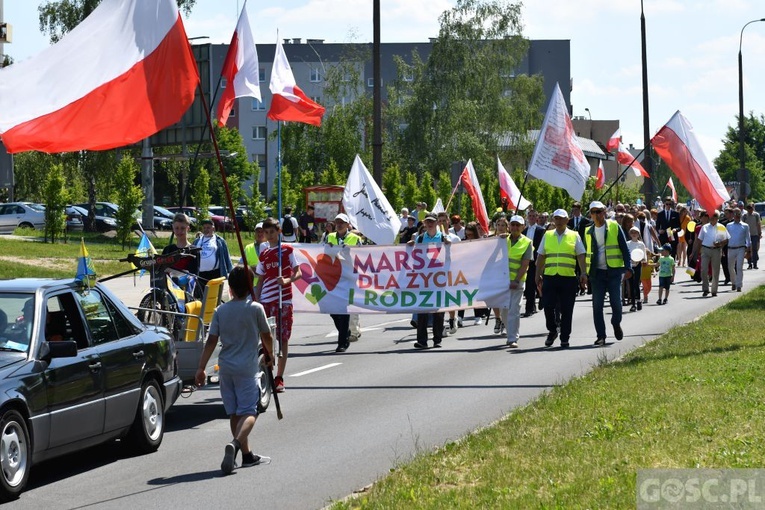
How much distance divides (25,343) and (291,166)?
75.3 m

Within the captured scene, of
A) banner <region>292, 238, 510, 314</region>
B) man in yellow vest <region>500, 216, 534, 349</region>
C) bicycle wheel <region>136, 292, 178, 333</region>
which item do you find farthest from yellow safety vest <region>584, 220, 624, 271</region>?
bicycle wheel <region>136, 292, 178, 333</region>

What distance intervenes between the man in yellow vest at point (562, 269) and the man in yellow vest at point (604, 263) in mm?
467

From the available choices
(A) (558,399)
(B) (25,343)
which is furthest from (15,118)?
(A) (558,399)

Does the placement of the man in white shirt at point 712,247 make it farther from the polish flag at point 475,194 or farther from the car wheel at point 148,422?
the car wheel at point 148,422

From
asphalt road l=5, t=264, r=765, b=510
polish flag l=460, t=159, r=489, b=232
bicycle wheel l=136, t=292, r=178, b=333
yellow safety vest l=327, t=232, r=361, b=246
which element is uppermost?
polish flag l=460, t=159, r=489, b=232

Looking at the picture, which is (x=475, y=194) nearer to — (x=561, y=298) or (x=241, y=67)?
(x=561, y=298)

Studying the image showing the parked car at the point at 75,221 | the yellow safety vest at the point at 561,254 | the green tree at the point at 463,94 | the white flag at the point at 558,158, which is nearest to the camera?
the yellow safety vest at the point at 561,254

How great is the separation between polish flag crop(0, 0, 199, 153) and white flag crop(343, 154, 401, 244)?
1191cm

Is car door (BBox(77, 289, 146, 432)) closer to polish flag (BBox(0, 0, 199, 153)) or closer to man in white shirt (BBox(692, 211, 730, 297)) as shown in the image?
polish flag (BBox(0, 0, 199, 153))

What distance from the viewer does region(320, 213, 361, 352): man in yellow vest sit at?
18.6m

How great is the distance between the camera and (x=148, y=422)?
10.6 meters

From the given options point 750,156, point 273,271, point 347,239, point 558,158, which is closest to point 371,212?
point 558,158

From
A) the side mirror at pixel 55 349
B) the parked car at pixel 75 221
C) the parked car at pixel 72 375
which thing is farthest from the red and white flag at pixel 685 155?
the parked car at pixel 75 221

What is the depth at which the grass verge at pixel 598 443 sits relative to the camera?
793cm
